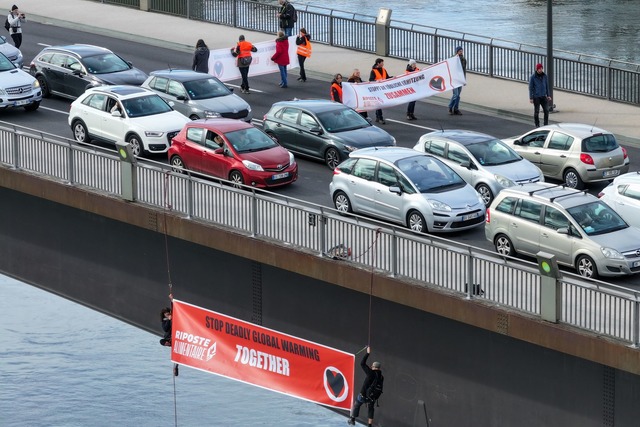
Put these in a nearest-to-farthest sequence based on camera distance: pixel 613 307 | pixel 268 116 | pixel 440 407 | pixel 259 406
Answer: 1. pixel 613 307
2. pixel 440 407
3. pixel 268 116
4. pixel 259 406

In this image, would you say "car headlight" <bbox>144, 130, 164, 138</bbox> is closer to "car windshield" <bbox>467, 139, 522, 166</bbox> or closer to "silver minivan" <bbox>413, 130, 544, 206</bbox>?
"silver minivan" <bbox>413, 130, 544, 206</bbox>

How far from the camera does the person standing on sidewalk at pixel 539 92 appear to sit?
121 ft

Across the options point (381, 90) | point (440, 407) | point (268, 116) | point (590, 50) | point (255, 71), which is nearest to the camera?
point (440, 407)

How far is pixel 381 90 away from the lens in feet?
123

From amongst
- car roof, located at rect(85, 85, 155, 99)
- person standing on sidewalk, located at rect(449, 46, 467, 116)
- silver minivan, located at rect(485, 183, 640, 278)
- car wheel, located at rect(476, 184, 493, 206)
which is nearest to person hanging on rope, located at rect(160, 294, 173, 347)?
silver minivan, located at rect(485, 183, 640, 278)

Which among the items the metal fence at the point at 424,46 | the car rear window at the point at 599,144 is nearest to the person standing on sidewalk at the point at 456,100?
the metal fence at the point at 424,46

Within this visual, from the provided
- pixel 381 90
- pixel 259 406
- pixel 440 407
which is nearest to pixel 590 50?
pixel 259 406

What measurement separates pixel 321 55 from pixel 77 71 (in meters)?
10.8

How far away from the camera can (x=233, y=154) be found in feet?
99.1

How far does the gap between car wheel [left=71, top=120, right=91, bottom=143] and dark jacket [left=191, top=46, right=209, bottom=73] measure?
679 centimetres

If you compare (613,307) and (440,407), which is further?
(440,407)

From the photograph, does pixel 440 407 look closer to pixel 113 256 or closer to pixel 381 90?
pixel 113 256

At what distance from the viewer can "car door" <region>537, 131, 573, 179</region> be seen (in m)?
31.6

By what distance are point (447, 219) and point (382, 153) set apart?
229 centimetres
